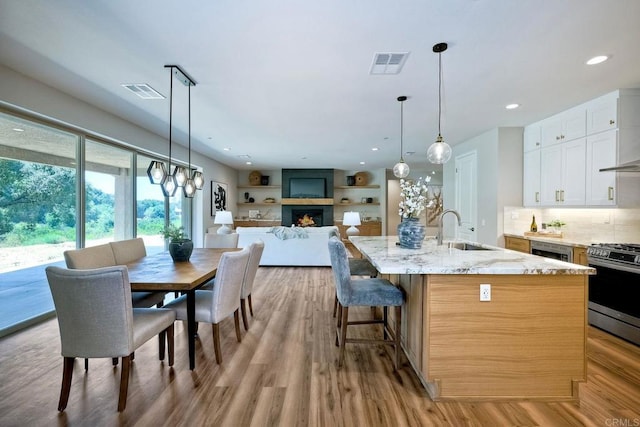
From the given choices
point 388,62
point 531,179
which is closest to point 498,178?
point 531,179

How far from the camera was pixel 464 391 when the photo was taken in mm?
1931

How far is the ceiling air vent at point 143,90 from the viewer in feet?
10.3

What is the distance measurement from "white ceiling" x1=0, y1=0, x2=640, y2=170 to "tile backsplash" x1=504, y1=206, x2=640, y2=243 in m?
1.41

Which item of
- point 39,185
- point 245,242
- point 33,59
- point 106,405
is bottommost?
point 106,405

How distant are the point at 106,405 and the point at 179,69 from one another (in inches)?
108

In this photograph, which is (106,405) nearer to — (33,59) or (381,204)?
(33,59)

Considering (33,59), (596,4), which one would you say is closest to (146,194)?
(33,59)

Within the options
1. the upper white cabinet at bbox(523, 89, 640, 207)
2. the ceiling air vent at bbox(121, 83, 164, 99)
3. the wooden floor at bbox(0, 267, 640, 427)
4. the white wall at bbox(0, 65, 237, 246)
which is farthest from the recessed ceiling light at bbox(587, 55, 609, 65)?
the white wall at bbox(0, 65, 237, 246)

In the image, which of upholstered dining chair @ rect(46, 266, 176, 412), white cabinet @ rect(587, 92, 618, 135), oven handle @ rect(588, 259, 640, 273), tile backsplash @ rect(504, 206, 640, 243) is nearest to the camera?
upholstered dining chair @ rect(46, 266, 176, 412)

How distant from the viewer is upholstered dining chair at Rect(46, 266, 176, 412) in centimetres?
171

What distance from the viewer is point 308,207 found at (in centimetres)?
990

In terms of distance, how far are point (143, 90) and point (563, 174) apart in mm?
5299

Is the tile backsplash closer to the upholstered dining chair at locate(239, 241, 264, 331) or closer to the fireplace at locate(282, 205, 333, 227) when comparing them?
the upholstered dining chair at locate(239, 241, 264, 331)

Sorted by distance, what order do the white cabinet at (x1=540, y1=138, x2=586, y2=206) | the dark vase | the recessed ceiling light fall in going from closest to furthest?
1. the recessed ceiling light
2. the dark vase
3. the white cabinet at (x1=540, y1=138, x2=586, y2=206)
